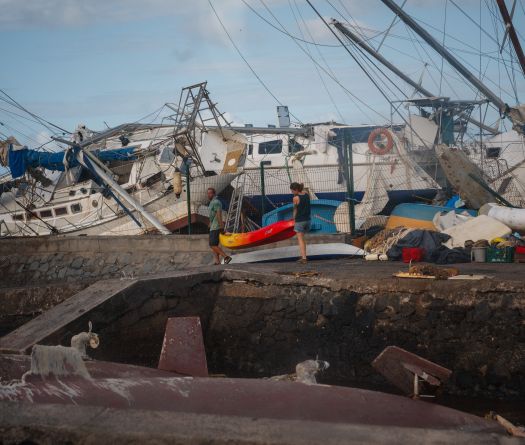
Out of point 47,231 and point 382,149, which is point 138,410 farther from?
point 47,231

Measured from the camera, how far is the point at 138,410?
4977 millimetres

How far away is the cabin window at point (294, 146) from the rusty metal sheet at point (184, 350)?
72.1 feet

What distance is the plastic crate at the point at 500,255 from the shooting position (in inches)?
518

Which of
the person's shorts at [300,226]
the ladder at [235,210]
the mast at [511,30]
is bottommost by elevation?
the person's shorts at [300,226]

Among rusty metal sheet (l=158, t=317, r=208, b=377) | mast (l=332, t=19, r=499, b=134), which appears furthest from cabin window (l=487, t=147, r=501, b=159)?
rusty metal sheet (l=158, t=317, r=208, b=377)

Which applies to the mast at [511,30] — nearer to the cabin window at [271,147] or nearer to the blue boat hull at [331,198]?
the blue boat hull at [331,198]

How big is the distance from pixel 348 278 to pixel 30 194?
1990cm

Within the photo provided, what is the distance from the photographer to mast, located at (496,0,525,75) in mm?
20672

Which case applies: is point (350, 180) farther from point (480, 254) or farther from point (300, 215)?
point (480, 254)

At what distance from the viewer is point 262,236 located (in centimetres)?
1546

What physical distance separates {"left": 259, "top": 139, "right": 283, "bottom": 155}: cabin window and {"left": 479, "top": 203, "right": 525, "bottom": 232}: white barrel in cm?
1472

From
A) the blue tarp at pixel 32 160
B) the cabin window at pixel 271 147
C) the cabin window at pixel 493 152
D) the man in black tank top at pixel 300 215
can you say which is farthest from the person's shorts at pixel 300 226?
the cabin window at pixel 493 152

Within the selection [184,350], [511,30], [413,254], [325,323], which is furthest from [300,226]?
[511,30]

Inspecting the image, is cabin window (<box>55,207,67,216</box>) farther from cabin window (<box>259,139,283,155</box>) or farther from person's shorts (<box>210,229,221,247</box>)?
person's shorts (<box>210,229,221,247</box>)
